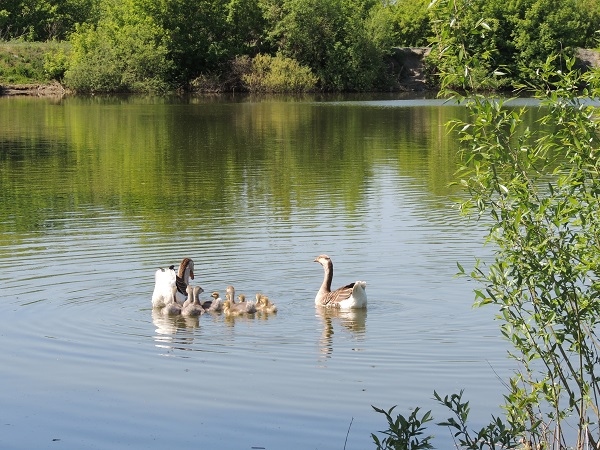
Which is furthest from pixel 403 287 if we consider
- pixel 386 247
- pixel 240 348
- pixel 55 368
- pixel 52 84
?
pixel 52 84

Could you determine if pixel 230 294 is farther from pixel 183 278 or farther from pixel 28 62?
pixel 28 62

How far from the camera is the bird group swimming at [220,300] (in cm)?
1256

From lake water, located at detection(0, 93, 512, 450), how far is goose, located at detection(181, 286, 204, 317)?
0.53ft

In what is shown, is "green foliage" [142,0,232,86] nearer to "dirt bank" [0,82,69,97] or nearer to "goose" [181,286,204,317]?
"dirt bank" [0,82,69,97]

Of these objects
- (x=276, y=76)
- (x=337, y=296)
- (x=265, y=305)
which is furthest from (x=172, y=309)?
(x=276, y=76)

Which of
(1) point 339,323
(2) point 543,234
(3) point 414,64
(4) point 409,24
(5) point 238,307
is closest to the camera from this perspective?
(2) point 543,234

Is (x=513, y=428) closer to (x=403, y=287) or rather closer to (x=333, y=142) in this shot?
(x=403, y=287)

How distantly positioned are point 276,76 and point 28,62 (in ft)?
62.1

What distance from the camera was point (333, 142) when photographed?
36.7 metres

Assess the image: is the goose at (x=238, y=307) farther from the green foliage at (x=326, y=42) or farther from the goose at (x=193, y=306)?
the green foliage at (x=326, y=42)

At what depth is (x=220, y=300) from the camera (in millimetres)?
12758

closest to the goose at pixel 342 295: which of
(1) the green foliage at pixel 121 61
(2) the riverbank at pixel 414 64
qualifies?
(1) the green foliage at pixel 121 61

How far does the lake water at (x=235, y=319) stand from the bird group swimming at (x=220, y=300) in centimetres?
16

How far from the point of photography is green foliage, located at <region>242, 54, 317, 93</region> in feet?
260
